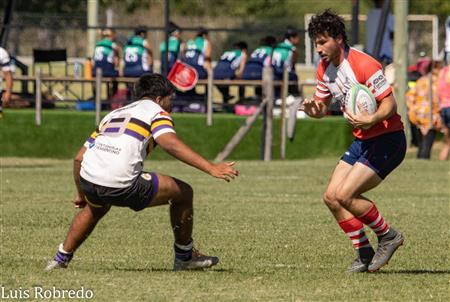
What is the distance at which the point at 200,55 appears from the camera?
26125 mm

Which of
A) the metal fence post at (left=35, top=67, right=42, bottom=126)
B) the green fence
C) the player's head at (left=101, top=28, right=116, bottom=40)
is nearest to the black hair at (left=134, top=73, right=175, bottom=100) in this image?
the green fence

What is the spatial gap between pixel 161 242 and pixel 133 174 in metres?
2.81

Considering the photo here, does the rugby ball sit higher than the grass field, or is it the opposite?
the rugby ball

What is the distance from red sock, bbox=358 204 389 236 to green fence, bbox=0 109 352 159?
14310 millimetres

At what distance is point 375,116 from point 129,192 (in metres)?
1.73

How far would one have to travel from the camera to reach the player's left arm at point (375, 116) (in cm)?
977

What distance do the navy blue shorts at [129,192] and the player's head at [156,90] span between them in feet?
1.70

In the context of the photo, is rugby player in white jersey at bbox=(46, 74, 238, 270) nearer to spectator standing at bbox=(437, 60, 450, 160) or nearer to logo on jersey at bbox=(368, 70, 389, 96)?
logo on jersey at bbox=(368, 70, 389, 96)

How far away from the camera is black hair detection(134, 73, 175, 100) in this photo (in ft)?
32.3

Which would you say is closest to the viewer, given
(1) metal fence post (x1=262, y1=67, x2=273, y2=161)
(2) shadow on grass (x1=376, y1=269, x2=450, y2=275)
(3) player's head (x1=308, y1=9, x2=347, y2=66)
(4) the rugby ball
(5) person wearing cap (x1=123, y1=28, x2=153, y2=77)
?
(4) the rugby ball

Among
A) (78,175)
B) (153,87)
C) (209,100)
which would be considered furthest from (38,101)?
(153,87)

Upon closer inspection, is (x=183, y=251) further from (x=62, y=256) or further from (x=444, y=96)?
(x=444, y=96)

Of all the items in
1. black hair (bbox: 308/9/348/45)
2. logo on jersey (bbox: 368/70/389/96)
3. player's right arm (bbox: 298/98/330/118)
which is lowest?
player's right arm (bbox: 298/98/330/118)

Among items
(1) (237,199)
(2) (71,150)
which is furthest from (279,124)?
(1) (237,199)
